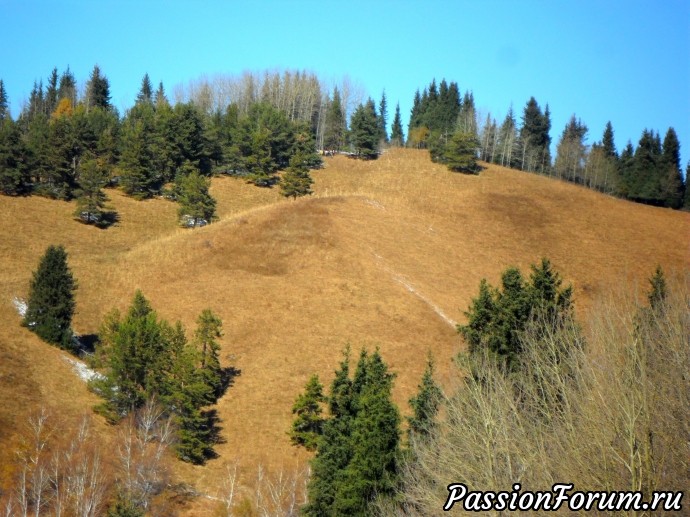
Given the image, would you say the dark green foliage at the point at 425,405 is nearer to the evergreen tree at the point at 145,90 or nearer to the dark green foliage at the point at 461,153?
the dark green foliage at the point at 461,153

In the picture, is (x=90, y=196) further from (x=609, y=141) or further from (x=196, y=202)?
(x=609, y=141)

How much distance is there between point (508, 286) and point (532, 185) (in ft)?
194

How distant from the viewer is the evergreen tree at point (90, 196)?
191ft

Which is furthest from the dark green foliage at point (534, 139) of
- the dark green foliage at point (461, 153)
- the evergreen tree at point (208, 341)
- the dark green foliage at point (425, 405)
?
the dark green foliage at point (425, 405)

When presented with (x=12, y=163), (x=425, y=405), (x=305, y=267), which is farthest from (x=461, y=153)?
(x=425, y=405)

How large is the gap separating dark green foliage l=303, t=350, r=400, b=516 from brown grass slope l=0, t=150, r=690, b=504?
774cm

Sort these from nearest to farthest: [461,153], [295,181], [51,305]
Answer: [51,305]
[295,181]
[461,153]

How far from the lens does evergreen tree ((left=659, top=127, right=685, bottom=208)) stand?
8781 cm

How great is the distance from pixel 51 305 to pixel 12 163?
105ft

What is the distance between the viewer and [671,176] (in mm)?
87938

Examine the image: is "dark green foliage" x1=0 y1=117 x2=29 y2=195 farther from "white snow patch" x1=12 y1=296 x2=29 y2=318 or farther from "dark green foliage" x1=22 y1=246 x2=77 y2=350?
"dark green foliage" x1=22 y1=246 x2=77 y2=350

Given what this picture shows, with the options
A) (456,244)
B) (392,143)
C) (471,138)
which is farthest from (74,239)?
(392,143)

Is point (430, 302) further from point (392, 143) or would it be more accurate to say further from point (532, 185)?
point (392, 143)

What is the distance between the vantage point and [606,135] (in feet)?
367
